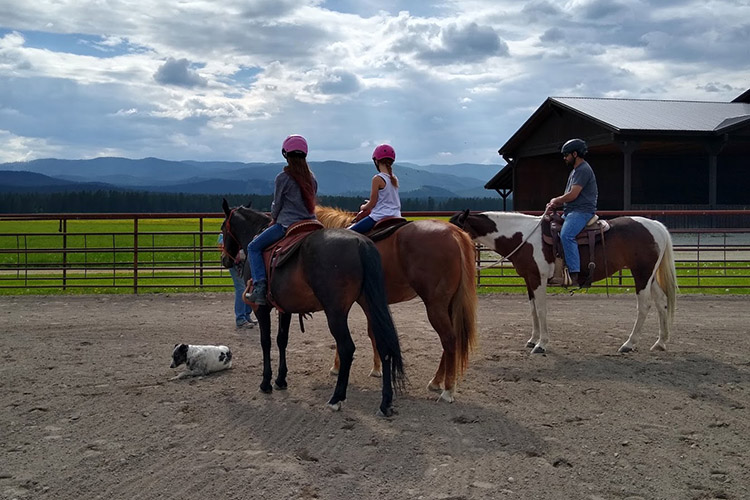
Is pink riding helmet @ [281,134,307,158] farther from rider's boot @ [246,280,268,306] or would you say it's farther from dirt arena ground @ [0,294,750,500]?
dirt arena ground @ [0,294,750,500]

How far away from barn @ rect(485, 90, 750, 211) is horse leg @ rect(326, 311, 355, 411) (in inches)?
823

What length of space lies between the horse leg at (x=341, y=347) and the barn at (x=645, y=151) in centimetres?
2090

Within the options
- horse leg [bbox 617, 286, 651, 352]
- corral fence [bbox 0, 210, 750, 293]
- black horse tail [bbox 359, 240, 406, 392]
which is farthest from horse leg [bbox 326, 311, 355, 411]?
corral fence [bbox 0, 210, 750, 293]

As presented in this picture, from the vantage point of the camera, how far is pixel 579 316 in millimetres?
10234

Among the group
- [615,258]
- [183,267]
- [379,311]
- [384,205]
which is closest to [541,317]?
[615,258]

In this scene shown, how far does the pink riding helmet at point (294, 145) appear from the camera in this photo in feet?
18.6

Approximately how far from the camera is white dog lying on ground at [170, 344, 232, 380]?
6.43 meters

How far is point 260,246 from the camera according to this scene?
19.2ft

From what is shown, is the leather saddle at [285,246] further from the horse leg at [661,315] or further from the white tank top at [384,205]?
the horse leg at [661,315]

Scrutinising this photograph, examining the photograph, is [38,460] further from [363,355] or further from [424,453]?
[363,355]

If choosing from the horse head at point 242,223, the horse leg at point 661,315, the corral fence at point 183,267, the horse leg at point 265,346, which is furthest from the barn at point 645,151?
the horse leg at point 265,346

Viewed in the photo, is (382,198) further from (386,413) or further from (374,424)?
(374,424)

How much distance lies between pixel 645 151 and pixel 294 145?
27.0 meters

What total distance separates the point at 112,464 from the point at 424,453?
209 cm
